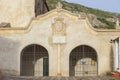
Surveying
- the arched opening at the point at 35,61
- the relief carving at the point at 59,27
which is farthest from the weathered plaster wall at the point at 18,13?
the relief carving at the point at 59,27

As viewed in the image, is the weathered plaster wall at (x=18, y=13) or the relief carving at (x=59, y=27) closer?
the relief carving at (x=59, y=27)

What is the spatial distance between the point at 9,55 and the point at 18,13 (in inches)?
230

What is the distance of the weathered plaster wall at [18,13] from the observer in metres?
38.4

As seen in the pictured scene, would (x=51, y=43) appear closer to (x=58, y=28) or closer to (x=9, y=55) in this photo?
(x=58, y=28)

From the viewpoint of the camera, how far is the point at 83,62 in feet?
120

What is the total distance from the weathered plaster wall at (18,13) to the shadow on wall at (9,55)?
166 inches

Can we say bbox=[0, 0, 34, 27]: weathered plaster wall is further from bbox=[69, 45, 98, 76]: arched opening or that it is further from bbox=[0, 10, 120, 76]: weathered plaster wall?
bbox=[69, 45, 98, 76]: arched opening

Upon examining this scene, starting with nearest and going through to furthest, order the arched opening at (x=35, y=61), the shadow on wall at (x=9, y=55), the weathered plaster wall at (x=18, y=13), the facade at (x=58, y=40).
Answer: the facade at (x=58, y=40), the shadow on wall at (x=9, y=55), the arched opening at (x=35, y=61), the weathered plaster wall at (x=18, y=13)

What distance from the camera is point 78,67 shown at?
36719mm

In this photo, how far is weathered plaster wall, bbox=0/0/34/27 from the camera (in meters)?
38.4

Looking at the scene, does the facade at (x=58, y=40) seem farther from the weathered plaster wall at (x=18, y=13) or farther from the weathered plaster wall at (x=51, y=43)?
the weathered plaster wall at (x=18, y=13)

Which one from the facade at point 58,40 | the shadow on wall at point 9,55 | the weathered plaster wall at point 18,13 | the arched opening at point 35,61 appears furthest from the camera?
the weathered plaster wall at point 18,13

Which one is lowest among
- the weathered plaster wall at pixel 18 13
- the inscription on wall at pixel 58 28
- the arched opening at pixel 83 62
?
the arched opening at pixel 83 62

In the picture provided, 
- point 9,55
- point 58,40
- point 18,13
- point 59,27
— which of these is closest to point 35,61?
point 9,55
